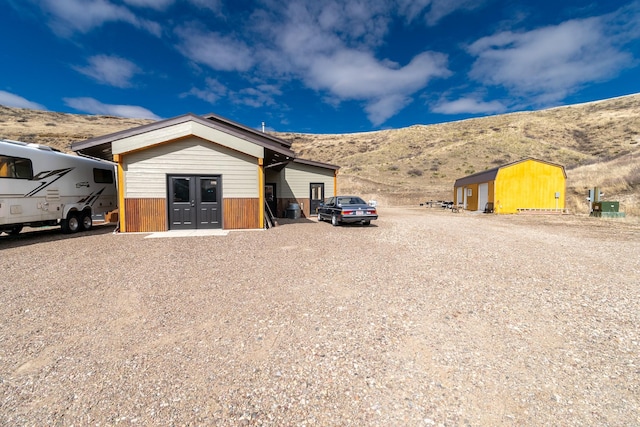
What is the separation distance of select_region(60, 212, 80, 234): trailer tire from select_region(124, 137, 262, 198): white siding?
109 inches

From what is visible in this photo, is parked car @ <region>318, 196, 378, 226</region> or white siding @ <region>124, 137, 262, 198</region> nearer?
white siding @ <region>124, 137, 262, 198</region>

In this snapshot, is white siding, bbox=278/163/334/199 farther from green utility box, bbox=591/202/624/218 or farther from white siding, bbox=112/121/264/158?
green utility box, bbox=591/202/624/218

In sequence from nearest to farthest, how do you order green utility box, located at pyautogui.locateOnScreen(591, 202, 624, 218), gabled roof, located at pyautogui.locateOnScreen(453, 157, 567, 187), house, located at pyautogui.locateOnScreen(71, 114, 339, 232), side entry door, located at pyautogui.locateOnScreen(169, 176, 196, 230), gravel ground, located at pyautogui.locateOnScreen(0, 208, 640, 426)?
gravel ground, located at pyautogui.locateOnScreen(0, 208, 640, 426) → house, located at pyautogui.locateOnScreen(71, 114, 339, 232) → side entry door, located at pyautogui.locateOnScreen(169, 176, 196, 230) → green utility box, located at pyautogui.locateOnScreen(591, 202, 624, 218) → gabled roof, located at pyautogui.locateOnScreen(453, 157, 567, 187)

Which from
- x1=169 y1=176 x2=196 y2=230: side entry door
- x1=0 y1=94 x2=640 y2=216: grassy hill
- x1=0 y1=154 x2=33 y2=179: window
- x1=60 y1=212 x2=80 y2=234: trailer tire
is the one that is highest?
x1=0 y1=94 x2=640 y2=216: grassy hill

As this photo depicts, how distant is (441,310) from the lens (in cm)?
426

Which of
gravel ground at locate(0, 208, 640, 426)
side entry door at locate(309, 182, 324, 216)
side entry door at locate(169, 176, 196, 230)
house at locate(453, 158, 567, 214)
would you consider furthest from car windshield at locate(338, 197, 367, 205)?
house at locate(453, 158, 567, 214)

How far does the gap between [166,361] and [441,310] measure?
361 centimetres

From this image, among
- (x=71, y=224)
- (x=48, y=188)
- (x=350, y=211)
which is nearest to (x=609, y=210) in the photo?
(x=350, y=211)

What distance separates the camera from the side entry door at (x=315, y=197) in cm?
1966

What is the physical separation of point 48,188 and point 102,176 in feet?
10.9

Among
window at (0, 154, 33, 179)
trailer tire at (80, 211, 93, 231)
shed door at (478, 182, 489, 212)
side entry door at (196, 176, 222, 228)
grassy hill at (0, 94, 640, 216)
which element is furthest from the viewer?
grassy hill at (0, 94, 640, 216)

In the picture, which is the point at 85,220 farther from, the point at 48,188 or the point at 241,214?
the point at 241,214

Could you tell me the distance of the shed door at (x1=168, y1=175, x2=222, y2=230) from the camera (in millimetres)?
12078

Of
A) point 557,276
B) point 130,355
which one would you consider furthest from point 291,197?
point 130,355
